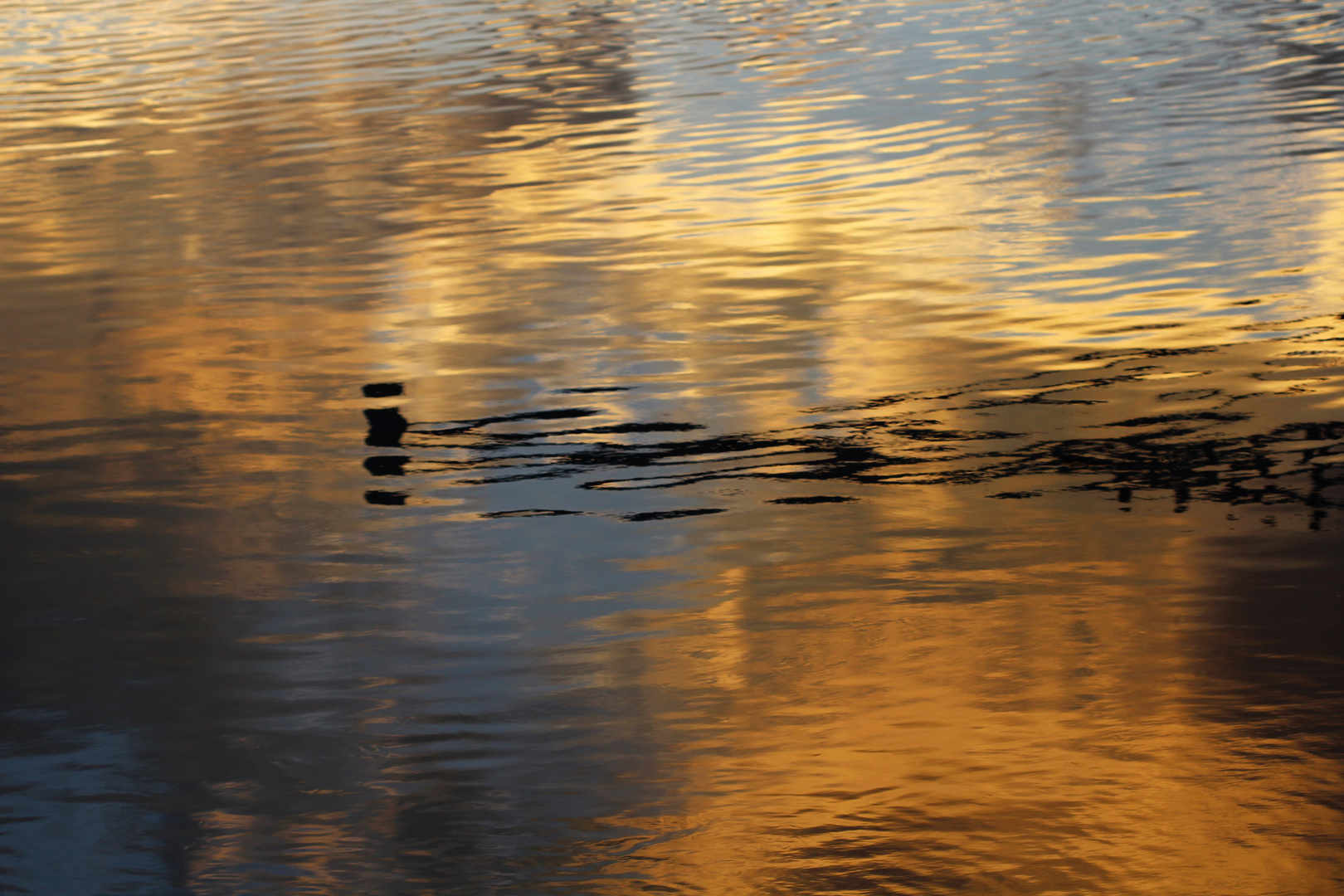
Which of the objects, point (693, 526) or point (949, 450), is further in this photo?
point (949, 450)

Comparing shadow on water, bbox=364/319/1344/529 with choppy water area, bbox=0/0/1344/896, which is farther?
shadow on water, bbox=364/319/1344/529

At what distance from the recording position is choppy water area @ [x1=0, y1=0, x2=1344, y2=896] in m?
3.67

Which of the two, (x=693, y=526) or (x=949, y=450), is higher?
(x=949, y=450)

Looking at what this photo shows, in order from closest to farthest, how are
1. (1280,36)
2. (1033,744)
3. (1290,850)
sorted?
(1290,850)
(1033,744)
(1280,36)

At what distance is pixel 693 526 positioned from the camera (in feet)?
17.7

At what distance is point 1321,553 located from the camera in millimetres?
4809

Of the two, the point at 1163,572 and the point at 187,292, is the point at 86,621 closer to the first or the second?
the point at 1163,572

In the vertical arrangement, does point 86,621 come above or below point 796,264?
below

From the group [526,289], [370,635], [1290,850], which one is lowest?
[1290,850]

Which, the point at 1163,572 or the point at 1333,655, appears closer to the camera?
the point at 1333,655

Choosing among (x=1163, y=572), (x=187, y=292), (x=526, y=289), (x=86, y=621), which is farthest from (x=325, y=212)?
(x=1163, y=572)

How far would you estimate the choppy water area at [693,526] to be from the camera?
367 cm

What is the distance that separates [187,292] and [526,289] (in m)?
2.22

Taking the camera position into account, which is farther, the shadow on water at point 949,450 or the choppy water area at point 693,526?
the shadow on water at point 949,450
